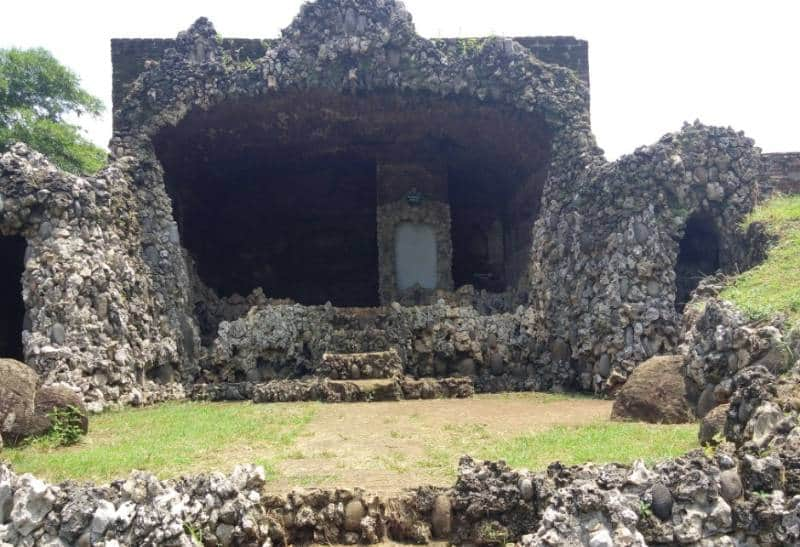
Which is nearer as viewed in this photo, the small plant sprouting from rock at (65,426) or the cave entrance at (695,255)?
the small plant sprouting from rock at (65,426)

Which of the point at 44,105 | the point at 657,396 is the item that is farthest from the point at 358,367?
the point at 44,105

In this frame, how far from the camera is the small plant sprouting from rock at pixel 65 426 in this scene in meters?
8.84

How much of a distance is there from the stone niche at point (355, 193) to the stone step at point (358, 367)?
5287 mm

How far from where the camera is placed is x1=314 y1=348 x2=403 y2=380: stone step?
43.3 feet

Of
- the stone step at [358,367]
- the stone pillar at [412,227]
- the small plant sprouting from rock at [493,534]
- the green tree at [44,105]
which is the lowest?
the small plant sprouting from rock at [493,534]

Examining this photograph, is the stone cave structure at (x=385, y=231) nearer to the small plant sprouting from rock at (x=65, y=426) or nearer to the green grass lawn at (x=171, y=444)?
the small plant sprouting from rock at (x=65, y=426)

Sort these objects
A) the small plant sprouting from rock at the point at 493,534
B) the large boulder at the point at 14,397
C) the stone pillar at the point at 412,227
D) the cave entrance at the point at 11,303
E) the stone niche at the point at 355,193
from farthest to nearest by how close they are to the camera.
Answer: the stone pillar at the point at 412,227, the stone niche at the point at 355,193, the cave entrance at the point at 11,303, the large boulder at the point at 14,397, the small plant sprouting from rock at the point at 493,534

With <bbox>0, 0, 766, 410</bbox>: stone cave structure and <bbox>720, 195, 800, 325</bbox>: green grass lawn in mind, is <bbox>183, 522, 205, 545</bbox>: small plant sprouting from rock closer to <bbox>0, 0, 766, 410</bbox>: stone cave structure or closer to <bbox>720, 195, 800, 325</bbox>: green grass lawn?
<bbox>720, 195, 800, 325</bbox>: green grass lawn

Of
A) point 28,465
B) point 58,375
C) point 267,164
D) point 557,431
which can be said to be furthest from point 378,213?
point 28,465

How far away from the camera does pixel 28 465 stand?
299 inches

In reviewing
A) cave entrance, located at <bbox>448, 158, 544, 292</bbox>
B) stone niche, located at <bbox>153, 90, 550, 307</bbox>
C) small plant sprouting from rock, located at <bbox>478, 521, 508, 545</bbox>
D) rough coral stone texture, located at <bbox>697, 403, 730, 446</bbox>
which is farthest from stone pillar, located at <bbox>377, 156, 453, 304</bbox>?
small plant sprouting from rock, located at <bbox>478, 521, 508, 545</bbox>

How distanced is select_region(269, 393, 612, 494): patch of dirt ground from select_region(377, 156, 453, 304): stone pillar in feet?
20.6

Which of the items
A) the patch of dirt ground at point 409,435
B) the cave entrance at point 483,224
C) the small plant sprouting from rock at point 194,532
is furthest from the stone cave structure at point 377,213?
the small plant sprouting from rock at point 194,532

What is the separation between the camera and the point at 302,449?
26.8ft
